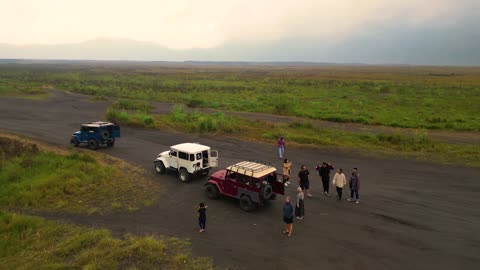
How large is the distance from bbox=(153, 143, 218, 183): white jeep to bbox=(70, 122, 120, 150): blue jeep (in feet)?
25.7

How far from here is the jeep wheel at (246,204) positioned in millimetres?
14223

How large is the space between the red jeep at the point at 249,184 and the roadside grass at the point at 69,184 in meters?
3.62

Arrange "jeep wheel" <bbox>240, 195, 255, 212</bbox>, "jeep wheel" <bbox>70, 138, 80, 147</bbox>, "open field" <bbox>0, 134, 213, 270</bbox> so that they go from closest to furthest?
"open field" <bbox>0, 134, 213, 270</bbox> < "jeep wheel" <bbox>240, 195, 255, 212</bbox> < "jeep wheel" <bbox>70, 138, 80, 147</bbox>

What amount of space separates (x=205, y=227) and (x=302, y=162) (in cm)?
1086

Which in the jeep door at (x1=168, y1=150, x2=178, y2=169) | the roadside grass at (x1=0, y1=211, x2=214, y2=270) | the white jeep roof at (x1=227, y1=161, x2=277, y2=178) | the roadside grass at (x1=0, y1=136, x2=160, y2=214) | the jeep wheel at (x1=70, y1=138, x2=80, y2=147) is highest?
the white jeep roof at (x1=227, y1=161, x2=277, y2=178)

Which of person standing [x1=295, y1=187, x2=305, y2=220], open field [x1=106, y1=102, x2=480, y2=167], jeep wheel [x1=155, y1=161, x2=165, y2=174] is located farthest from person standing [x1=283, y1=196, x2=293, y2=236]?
open field [x1=106, y1=102, x2=480, y2=167]

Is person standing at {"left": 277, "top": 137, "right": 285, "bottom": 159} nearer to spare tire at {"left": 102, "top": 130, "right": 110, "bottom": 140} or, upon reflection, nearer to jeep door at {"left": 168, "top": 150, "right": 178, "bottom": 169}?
jeep door at {"left": 168, "top": 150, "right": 178, "bottom": 169}

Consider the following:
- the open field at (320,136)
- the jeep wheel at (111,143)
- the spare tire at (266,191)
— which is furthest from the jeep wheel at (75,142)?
the spare tire at (266,191)

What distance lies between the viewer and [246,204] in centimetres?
1436

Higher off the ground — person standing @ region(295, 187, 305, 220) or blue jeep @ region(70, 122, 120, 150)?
blue jeep @ region(70, 122, 120, 150)

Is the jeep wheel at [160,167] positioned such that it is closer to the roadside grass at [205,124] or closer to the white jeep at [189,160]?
the white jeep at [189,160]

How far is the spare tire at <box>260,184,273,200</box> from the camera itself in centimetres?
1402

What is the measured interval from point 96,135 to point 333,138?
64.7 feet

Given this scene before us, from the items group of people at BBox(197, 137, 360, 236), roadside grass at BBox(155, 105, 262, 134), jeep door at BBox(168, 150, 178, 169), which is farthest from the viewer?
roadside grass at BBox(155, 105, 262, 134)
